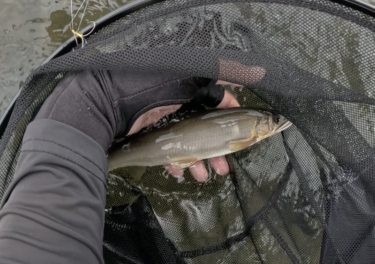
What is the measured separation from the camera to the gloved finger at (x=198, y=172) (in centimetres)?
195

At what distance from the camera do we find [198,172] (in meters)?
1.96

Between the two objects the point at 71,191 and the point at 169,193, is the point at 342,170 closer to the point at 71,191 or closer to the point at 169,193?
the point at 169,193

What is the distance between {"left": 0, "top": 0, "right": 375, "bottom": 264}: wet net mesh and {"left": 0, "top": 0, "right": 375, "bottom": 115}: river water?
84 cm

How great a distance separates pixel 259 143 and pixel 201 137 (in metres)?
0.37

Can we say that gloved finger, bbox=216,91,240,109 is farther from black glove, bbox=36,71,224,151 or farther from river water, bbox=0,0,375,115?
river water, bbox=0,0,375,115

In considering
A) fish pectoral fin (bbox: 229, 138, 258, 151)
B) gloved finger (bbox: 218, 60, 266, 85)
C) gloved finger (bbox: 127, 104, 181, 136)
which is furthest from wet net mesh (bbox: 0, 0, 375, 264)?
gloved finger (bbox: 127, 104, 181, 136)

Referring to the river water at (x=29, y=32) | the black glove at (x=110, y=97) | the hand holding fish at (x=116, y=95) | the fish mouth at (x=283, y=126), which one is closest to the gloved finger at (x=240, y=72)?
the hand holding fish at (x=116, y=95)

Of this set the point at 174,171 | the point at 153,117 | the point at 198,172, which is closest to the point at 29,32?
the point at 153,117

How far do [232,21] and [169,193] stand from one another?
104 cm

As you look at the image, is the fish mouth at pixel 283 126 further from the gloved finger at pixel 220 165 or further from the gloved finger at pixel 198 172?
the gloved finger at pixel 198 172

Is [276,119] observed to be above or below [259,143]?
above

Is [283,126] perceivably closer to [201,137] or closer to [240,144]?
[240,144]

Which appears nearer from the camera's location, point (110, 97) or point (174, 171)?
point (110, 97)

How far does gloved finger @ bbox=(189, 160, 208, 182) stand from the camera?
1.95 meters
